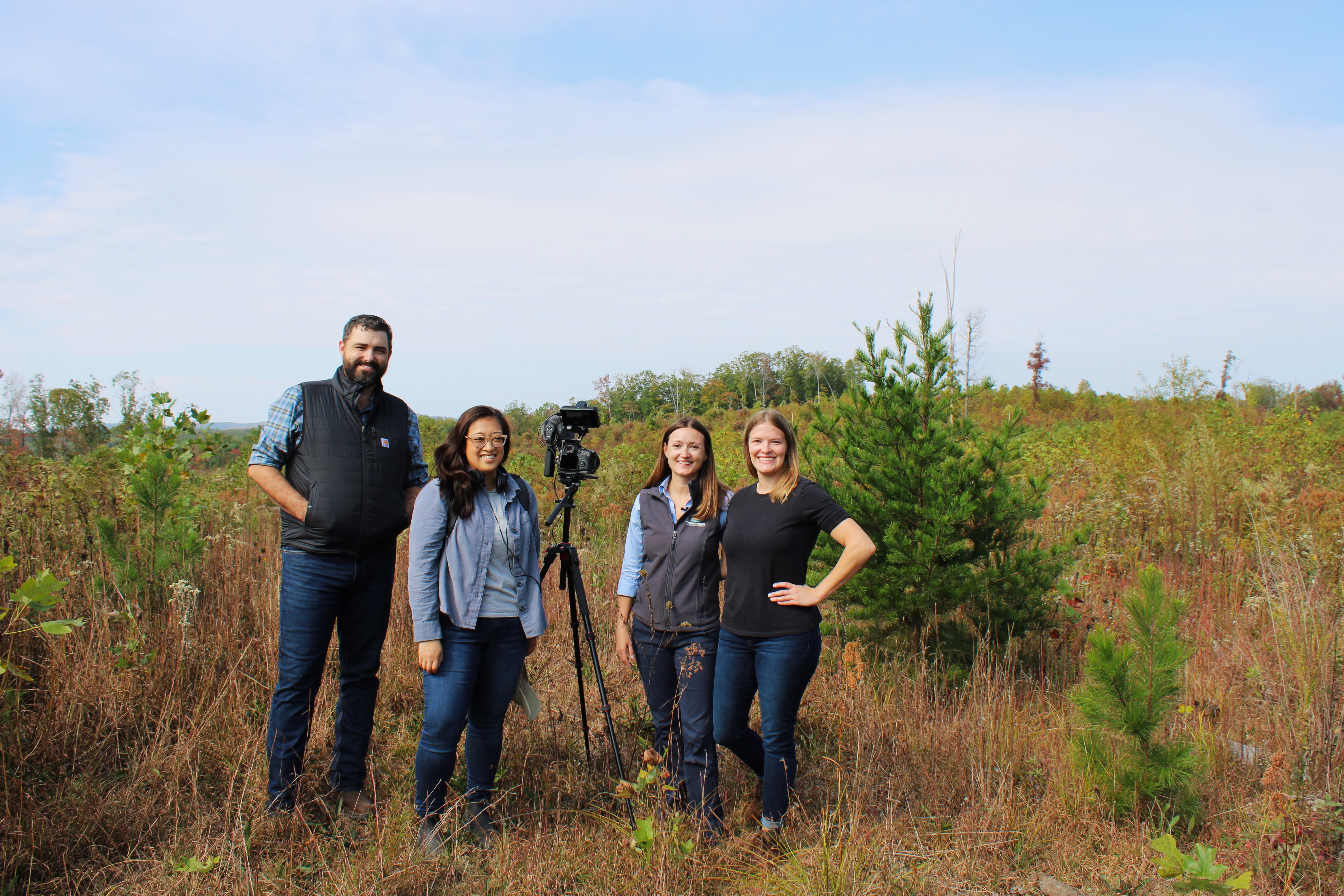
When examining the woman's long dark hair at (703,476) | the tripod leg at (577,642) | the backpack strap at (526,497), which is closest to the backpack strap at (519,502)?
the backpack strap at (526,497)

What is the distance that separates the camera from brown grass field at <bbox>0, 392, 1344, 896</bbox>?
2506 mm

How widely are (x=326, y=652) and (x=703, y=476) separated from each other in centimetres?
167

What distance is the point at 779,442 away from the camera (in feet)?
9.34

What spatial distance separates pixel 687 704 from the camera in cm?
284

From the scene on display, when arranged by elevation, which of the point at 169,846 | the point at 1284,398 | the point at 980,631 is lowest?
the point at 169,846

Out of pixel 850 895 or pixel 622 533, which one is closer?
pixel 850 895

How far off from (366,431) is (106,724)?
1.90 meters

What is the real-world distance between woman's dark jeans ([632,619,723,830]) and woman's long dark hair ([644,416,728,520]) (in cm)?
48

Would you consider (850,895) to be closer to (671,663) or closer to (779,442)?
(671,663)

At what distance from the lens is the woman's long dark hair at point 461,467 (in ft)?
8.96

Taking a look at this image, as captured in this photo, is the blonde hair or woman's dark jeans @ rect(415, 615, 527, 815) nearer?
woman's dark jeans @ rect(415, 615, 527, 815)

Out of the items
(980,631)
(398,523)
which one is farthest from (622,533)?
(398,523)

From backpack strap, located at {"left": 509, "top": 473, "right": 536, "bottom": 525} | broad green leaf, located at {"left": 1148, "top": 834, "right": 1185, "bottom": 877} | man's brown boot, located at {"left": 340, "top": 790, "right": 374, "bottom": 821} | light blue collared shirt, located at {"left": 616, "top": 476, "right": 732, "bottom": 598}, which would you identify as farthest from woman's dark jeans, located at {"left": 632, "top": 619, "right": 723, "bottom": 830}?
broad green leaf, located at {"left": 1148, "top": 834, "right": 1185, "bottom": 877}

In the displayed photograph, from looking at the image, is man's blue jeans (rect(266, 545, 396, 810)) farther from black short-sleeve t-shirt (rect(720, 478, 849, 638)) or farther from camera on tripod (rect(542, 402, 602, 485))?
black short-sleeve t-shirt (rect(720, 478, 849, 638))
